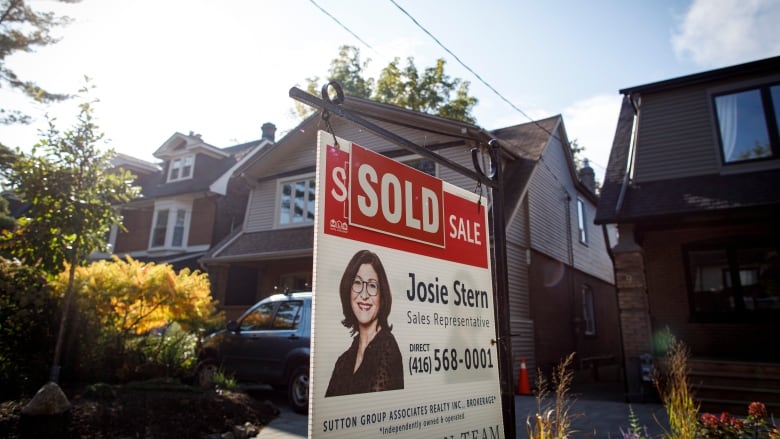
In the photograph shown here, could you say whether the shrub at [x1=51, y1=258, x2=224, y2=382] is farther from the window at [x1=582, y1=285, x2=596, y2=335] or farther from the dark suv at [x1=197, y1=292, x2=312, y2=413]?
the window at [x1=582, y1=285, x2=596, y2=335]

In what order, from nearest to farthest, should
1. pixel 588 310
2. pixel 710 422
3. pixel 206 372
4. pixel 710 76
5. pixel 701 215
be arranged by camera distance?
pixel 710 422, pixel 206 372, pixel 701 215, pixel 710 76, pixel 588 310

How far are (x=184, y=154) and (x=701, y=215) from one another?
2214cm

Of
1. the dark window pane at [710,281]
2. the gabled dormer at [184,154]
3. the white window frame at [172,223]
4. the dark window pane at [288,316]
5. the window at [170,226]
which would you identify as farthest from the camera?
the gabled dormer at [184,154]

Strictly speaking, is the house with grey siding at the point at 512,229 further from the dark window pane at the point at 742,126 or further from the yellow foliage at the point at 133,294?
the yellow foliage at the point at 133,294

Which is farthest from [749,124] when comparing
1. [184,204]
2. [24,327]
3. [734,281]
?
[184,204]

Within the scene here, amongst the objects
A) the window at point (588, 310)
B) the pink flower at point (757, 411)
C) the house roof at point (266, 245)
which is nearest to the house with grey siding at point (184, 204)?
the house roof at point (266, 245)

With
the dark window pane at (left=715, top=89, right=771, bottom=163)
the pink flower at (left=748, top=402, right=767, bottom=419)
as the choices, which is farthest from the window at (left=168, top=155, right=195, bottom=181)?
the pink flower at (left=748, top=402, right=767, bottom=419)

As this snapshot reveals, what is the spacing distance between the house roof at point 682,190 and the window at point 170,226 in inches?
709

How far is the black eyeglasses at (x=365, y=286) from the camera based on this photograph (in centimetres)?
248

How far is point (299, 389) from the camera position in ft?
27.0

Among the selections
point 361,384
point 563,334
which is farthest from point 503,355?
point 563,334

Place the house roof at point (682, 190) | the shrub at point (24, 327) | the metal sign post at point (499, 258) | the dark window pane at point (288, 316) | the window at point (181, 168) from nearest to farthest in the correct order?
the metal sign post at point (499, 258) < the shrub at point (24, 327) < the dark window pane at point (288, 316) < the house roof at point (682, 190) < the window at point (181, 168)

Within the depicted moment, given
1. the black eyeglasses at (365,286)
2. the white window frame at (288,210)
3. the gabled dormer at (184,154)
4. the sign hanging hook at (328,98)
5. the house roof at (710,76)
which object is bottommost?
the black eyeglasses at (365,286)

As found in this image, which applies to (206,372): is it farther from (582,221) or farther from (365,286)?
(582,221)
